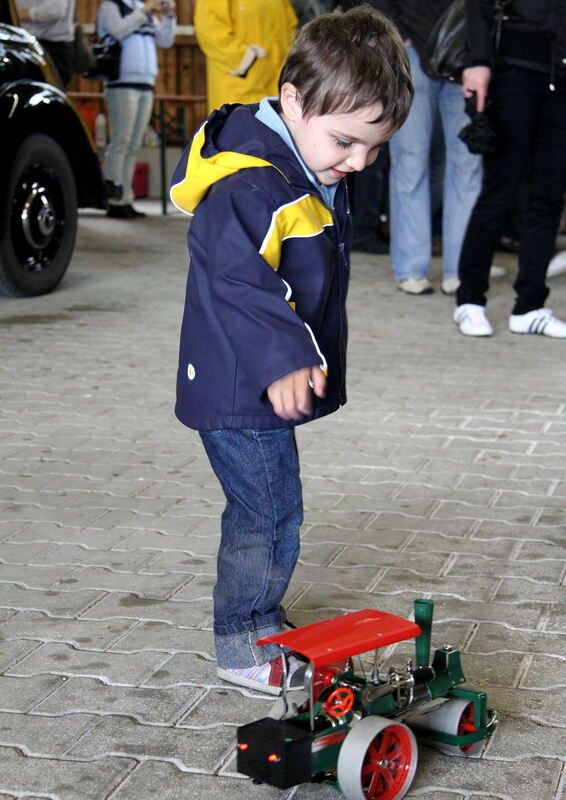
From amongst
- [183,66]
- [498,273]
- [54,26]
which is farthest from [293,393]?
[183,66]

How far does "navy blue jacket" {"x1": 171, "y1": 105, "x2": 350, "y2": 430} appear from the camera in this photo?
7.30 feet

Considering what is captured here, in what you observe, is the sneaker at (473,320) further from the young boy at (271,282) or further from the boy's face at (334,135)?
the boy's face at (334,135)

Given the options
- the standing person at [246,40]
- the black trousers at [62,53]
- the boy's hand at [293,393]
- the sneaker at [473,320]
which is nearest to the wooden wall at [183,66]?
the black trousers at [62,53]

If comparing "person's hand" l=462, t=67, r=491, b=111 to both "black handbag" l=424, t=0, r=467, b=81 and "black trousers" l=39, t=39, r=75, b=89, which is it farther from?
"black trousers" l=39, t=39, r=75, b=89

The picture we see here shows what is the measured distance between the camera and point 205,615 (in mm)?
2926

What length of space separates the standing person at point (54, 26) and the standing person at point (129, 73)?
0.89m

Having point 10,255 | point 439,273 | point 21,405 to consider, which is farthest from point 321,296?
point 439,273

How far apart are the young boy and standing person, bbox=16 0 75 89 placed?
6.90m

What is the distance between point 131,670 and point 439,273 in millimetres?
5934

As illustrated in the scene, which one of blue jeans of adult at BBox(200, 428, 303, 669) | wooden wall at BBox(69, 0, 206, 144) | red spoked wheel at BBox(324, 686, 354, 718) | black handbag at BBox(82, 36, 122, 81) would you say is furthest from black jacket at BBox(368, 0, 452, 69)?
wooden wall at BBox(69, 0, 206, 144)

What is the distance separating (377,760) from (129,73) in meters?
9.38

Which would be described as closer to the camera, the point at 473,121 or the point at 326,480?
the point at 326,480

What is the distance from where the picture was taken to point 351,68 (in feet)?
7.38

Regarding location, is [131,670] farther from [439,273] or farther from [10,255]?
[439,273]
